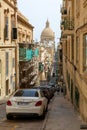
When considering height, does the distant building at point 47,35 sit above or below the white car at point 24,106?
above

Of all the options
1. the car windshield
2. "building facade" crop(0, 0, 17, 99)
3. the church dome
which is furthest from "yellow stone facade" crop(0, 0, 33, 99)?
the church dome

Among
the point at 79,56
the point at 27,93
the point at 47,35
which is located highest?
the point at 47,35

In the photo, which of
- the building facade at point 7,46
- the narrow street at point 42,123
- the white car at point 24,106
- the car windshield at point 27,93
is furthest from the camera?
the building facade at point 7,46

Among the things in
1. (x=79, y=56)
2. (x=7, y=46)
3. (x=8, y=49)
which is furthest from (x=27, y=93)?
(x=8, y=49)

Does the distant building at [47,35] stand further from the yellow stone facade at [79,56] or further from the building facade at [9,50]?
the yellow stone facade at [79,56]

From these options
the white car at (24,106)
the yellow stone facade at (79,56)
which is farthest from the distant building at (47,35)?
the white car at (24,106)

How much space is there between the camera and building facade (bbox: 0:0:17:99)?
38.2m

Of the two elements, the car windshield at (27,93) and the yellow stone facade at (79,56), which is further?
the car windshield at (27,93)

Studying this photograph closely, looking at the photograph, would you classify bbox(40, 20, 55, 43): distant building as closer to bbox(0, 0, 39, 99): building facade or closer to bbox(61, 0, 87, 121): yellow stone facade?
bbox(0, 0, 39, 99): building facade

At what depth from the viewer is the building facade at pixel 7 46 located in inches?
1503

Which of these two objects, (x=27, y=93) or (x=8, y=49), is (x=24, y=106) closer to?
(x=27, y=93)

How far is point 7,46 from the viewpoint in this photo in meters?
40.3

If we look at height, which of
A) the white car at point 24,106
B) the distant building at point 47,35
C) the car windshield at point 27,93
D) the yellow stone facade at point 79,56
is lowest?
the white car at point 24,106

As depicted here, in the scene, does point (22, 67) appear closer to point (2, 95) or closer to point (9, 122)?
point (2, 95)
